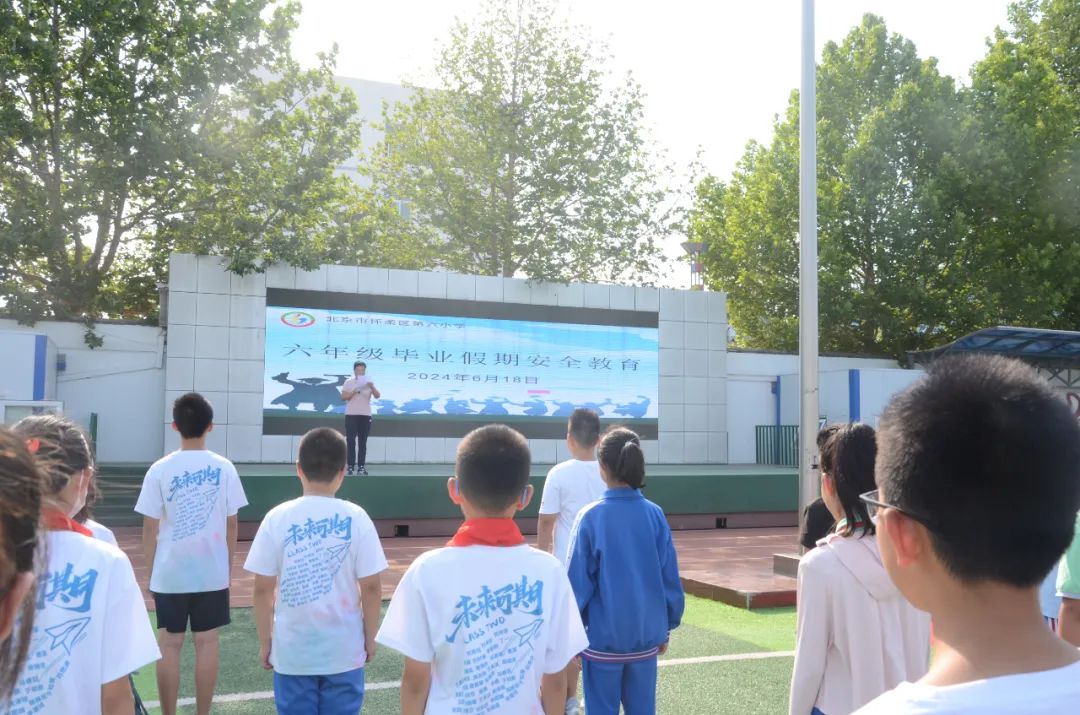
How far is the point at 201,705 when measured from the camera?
14.9ft

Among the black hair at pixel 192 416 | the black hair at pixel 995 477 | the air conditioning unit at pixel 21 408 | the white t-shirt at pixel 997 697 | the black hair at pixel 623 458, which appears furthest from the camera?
the air conditioning unit at pixel 21 408

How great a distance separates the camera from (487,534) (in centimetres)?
264

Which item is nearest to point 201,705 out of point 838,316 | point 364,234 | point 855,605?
point 855,605

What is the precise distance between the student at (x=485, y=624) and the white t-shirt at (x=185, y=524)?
89.0 inches

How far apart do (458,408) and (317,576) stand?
530 inches

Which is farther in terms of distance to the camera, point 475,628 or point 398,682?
point 398,682

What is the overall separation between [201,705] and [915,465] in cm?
433

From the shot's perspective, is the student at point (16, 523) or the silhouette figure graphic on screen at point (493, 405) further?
the silhouette figure graphic on screen at point (493, 405)

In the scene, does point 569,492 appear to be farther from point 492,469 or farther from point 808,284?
point 808,284

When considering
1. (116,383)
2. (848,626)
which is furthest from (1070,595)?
(116,383)

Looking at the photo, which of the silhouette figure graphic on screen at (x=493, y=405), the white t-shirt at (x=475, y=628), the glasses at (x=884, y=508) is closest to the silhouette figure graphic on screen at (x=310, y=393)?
the silhouette figure graphic on screen at (x=493, y=405)
